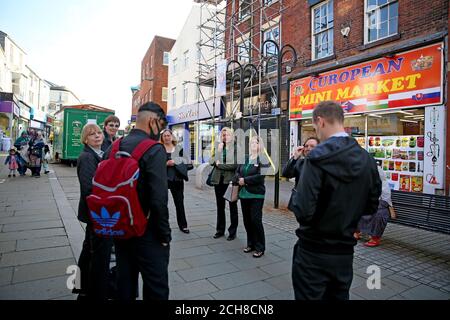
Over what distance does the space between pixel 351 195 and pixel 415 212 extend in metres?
3.94

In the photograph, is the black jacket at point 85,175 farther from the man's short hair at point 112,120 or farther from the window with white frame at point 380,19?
the window with white frame at point 380,19

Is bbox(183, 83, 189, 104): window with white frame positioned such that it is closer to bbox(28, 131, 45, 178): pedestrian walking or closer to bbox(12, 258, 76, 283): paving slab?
bbox(28, 131, 45, 178): pedestrian walking

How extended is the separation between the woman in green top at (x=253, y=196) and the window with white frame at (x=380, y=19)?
25.0ft

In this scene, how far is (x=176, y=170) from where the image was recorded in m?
5.43

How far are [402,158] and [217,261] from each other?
741 cm

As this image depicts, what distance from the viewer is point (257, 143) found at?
477 cm

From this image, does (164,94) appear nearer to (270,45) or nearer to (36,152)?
(270,45)

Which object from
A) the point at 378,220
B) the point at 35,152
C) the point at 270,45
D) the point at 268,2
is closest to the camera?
the point at 378,220

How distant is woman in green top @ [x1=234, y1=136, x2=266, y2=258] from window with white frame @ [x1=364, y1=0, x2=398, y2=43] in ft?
25.0

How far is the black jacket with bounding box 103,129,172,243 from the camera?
7.14 ft

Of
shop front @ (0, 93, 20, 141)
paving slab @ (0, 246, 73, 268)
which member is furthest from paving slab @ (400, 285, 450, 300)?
shop front @ (0, 93, 20, 141)

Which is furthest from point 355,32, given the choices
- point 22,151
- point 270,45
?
point 22,151
